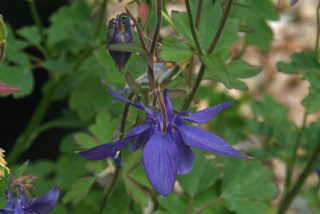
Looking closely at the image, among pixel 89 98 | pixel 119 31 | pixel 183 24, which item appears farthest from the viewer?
pixel 89 98

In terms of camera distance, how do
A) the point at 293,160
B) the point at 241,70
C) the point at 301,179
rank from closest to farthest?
the point at 241,70, the point at 301,179, the point at 293,160

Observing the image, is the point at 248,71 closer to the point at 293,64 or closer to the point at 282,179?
the point at 293,64

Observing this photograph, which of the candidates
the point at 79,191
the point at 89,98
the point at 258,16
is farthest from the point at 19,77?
the point at 258,16

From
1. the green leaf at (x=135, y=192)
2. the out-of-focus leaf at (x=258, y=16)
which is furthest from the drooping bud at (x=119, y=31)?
the out-of-focus leaf at (x=258, y=16)

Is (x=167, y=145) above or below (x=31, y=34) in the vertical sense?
above

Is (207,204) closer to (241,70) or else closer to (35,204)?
(241,70)

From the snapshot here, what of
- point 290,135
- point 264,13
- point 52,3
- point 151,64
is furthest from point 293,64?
point 52,3

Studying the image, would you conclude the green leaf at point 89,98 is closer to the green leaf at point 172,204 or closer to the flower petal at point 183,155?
the green leaf at point 172,204
